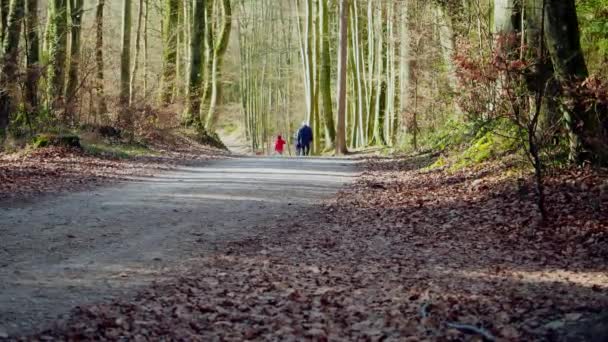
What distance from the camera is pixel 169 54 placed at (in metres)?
28.5

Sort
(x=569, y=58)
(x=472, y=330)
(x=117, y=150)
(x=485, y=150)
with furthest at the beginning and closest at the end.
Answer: (x=117, y=150) < (x=485, y=150) < (x=569, y=58) < (x=472, y=330)

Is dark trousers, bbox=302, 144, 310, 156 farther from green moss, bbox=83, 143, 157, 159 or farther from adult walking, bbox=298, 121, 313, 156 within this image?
green moss, bbox=83, 143, 157, 159

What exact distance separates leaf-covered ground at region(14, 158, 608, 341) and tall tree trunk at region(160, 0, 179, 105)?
1725 cm

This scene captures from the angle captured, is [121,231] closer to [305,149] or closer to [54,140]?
[54,140]

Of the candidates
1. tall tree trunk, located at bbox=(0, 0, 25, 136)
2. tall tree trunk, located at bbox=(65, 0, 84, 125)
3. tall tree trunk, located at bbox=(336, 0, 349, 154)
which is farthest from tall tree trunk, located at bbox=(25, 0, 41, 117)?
tall tree trunk, located at bbox=(336, 0, 349, 154)

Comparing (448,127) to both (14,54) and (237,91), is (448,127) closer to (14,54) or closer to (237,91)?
(14,54)

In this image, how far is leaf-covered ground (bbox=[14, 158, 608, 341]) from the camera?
496 centimetres

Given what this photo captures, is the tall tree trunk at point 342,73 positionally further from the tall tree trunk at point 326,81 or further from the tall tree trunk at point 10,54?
the tall tree trunk at point 10,54

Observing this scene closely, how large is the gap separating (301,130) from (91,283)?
20.9 m

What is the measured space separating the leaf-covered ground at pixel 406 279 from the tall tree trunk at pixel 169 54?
17.3m

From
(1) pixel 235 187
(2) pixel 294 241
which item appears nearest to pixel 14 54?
(1) pixel 235 187

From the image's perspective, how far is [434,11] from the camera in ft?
76.2

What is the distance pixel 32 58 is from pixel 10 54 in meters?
1.69

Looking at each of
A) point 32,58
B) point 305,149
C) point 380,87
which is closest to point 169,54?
point 305,149
